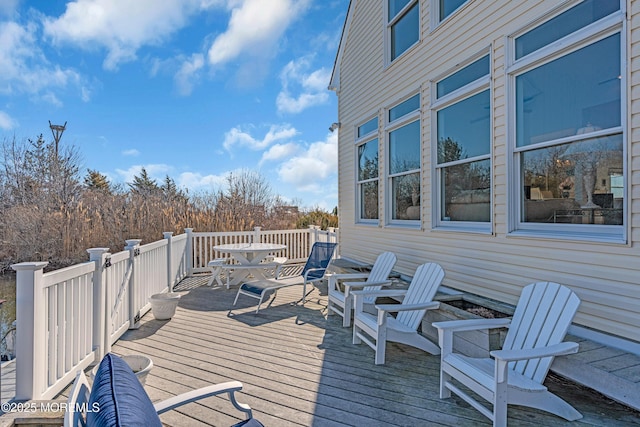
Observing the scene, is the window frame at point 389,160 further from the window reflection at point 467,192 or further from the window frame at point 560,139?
the window frame at point 560,139

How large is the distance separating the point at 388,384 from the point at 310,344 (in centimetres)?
116

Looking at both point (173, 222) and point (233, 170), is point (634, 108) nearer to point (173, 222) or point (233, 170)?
point (173, 222)

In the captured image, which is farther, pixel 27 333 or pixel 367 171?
pixel 367 171

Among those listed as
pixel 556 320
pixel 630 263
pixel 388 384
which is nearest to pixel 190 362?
pixel 388 384

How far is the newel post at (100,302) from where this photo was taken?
10.9 feet

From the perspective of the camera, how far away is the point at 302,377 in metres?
3.08

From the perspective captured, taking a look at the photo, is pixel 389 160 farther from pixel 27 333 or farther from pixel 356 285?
pixel 27 333

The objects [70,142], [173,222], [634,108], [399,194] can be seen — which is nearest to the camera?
[634,108]

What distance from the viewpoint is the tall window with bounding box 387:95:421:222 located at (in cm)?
517

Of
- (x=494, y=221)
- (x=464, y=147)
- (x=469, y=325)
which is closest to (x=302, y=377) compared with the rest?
(x=469, y=325)

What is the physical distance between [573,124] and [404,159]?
2735 millimetres

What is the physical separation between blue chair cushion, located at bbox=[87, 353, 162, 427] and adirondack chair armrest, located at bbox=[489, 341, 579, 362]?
5.97 ft

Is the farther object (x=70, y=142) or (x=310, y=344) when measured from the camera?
(x=70, y=142)

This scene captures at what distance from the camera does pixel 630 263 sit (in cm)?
249
